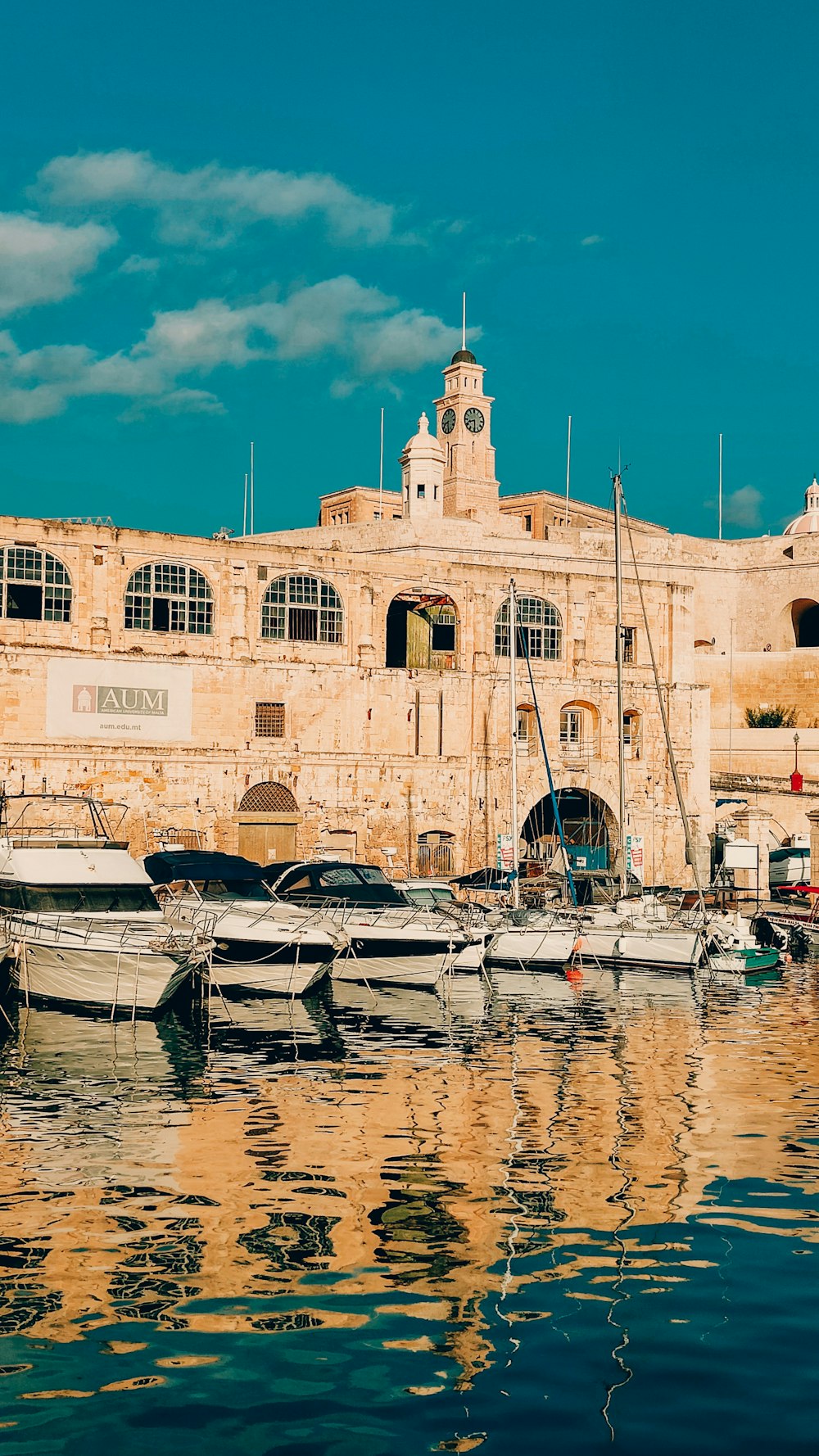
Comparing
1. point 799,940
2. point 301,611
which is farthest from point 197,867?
point 799,940

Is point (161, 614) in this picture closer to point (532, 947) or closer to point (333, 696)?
point (333, 696)

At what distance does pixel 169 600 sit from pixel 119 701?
3.83 m

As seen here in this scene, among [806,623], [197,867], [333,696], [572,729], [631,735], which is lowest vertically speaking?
[197,867]

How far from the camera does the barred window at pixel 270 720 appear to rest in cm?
4766

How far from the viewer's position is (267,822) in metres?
47.2

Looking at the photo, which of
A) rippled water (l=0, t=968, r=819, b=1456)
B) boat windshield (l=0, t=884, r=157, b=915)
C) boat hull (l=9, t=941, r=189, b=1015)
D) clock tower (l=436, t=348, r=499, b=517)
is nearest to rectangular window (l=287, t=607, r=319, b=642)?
boat windshield (l=0, t=884, r=157, b=915)

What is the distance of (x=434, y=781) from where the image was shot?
5012 cm

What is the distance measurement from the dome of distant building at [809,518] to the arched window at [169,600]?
5911 centimetres

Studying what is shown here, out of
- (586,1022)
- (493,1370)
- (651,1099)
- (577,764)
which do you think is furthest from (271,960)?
(577,764)

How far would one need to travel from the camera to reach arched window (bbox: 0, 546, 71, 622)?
4353 cm

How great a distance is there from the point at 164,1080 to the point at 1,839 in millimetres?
11897

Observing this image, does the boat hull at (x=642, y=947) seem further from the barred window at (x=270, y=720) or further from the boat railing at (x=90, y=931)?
the barred window at (x=270, y=720)

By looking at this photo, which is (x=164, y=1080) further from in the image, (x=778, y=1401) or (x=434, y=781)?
(x=434, y=781)

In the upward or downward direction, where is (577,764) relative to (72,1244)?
upward
